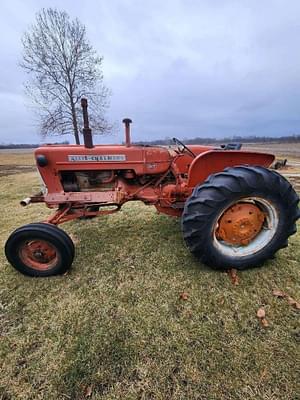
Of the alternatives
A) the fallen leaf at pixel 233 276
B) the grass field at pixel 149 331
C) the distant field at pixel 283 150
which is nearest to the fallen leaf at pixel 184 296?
the grass field at pixel 149 331

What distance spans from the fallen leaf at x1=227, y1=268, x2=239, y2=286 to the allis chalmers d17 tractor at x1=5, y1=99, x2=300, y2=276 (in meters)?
0.07

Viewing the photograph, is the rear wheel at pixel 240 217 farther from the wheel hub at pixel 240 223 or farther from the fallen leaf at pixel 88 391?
the fallen leaf at pixel 88 391

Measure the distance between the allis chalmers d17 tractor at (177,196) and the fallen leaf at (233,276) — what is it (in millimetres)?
67

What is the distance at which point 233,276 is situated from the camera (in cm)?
225

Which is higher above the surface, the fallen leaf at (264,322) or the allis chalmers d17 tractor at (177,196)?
the allis chalmers d17 tractor at (177,196)

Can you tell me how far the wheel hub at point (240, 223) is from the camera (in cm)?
229

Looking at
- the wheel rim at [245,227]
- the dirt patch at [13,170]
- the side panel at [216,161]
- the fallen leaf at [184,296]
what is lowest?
the dirt patch at [13,170]

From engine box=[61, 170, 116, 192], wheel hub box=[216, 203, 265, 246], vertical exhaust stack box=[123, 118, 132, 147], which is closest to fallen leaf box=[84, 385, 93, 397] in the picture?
wheel hub box=[216, 203, 265, 246]

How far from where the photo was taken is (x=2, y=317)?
1.94m

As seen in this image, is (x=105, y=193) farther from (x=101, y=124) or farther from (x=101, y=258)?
(x=101, y=124)

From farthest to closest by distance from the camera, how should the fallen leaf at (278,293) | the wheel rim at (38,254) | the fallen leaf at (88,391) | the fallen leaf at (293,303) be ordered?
the wheel rim at (38,254)
the fallen leaf at (278,293)
the fallen leaf at (293,303)
the fallen leaf at (88,391)

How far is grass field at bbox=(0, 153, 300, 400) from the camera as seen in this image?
Result: 141 centimetres

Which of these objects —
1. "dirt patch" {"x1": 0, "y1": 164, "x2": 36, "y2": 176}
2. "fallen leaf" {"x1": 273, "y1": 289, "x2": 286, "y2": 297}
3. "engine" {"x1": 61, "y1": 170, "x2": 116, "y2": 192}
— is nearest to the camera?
"fallen leaf" {"x1": 273, "y1": 289, "x2": 286, "y2": 297}

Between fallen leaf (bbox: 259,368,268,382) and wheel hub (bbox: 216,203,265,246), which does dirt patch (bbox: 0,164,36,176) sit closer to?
wheel hub (bbox: 216,203,265,246)
